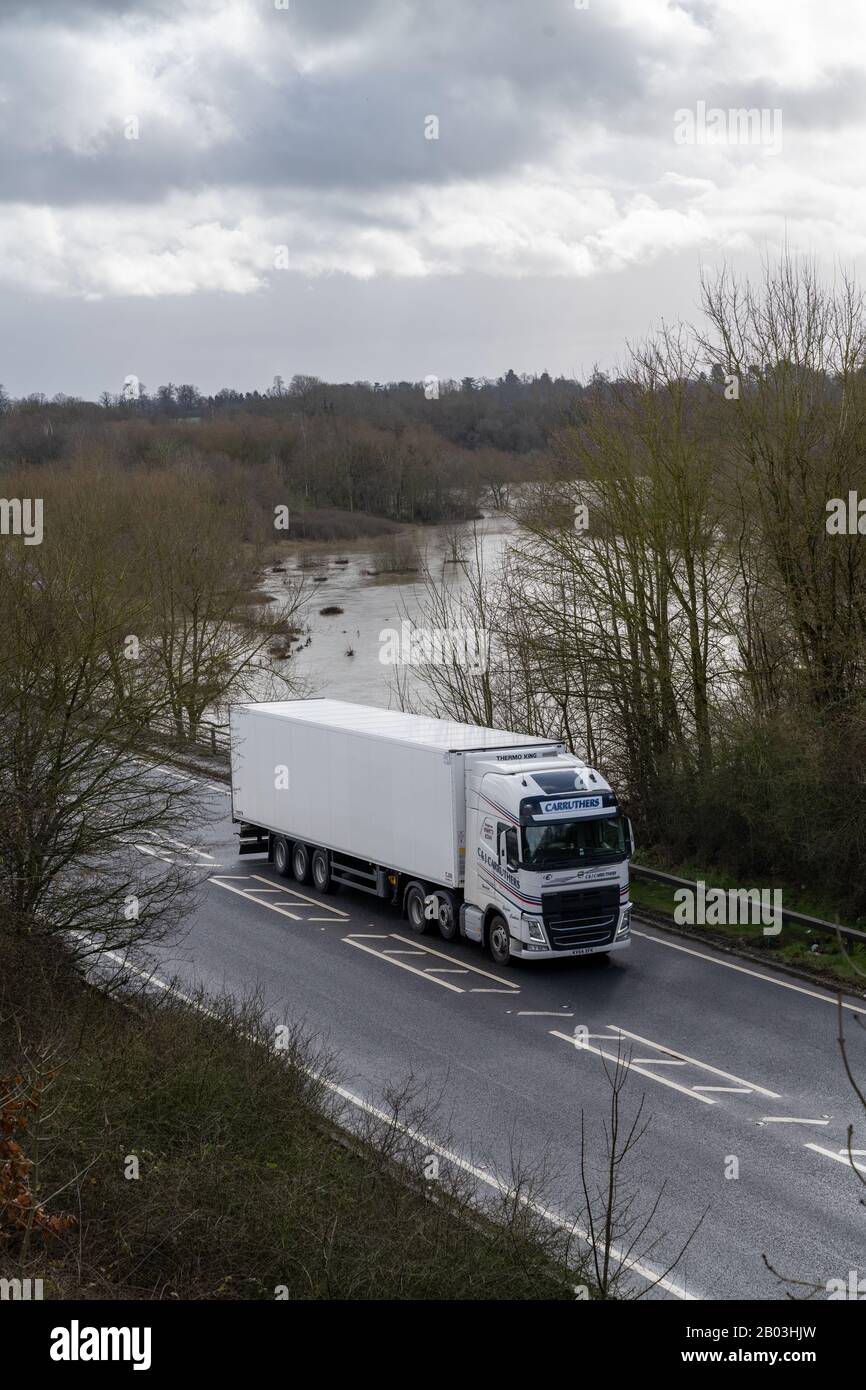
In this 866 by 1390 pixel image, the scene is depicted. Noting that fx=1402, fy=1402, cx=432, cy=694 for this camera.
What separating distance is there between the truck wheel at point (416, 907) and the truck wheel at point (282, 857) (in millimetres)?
4703

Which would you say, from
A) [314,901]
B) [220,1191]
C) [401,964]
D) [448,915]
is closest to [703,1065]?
[401,964]

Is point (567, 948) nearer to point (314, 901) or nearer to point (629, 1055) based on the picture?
point (629, 1055)

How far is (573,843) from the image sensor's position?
21969 millimetres

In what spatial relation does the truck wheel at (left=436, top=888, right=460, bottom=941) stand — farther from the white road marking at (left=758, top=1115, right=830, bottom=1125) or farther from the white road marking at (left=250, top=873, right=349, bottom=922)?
the white road marking at (left=758, top=1115, right=830, bottom=1125)

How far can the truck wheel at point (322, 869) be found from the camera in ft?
89.2

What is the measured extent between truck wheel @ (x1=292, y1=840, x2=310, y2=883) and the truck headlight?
294 inches

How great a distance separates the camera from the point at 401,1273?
9.05 meters

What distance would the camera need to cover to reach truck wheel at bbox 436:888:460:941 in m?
23.5

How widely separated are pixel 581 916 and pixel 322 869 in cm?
720

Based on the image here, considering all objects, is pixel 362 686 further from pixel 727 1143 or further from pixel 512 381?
pixel 512 381

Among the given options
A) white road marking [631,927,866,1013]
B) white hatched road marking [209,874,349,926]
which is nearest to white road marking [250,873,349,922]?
white hatched road marking [209,874,349,926]

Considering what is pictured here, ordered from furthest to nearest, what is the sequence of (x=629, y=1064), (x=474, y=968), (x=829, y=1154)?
(x=474, y=968) < (x=629, y=1064) < (x=829, y=1154)

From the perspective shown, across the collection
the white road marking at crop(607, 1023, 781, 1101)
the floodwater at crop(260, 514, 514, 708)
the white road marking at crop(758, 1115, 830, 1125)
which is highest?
the floodwater at crop(260, 514, 514, 708)
